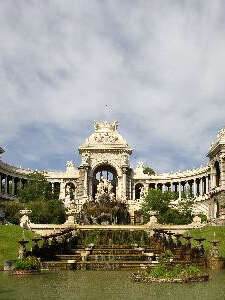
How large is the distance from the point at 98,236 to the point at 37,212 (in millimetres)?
26275

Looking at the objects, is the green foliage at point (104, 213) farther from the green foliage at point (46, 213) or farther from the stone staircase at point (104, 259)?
the stone staircase at point (104, 259)

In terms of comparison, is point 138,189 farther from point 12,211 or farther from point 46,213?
point 46,213

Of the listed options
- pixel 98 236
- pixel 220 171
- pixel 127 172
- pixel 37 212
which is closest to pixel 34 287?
pixel 98 236

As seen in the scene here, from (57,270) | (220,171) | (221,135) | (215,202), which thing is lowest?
(57,270)

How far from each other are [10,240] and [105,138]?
69054mm

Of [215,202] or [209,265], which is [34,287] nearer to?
[209,265]

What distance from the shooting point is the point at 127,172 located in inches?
4350

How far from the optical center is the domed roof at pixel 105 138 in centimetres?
11169

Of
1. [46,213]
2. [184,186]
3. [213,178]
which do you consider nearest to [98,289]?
[46,213]

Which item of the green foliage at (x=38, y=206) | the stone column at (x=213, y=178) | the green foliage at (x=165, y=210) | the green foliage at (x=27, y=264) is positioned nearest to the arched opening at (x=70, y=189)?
the green foliage at (x=38, y=206)

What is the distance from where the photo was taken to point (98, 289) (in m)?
20.4

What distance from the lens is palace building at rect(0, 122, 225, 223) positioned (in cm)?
10262

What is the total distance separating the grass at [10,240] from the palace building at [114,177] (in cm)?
4372

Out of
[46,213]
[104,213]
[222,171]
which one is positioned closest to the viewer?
[104,213]
